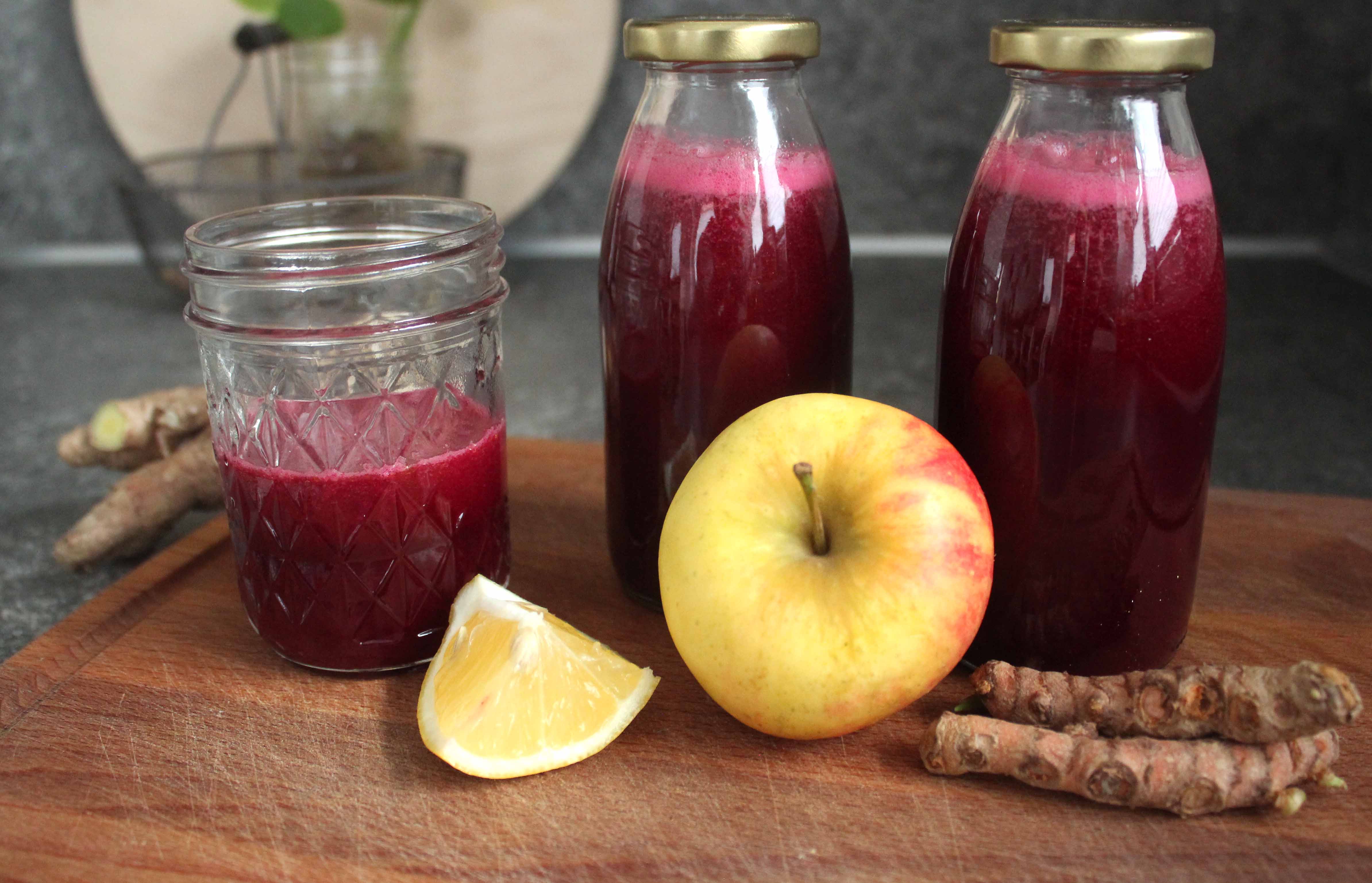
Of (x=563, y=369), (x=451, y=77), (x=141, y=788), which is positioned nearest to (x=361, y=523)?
(x=141, y=788)

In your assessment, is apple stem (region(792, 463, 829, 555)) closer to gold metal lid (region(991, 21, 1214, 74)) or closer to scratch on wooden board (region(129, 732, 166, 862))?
gold metal lid (region(991, 21, 1214, 74))

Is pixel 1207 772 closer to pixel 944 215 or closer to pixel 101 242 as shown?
pixel 944 215

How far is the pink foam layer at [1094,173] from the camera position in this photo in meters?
0.62

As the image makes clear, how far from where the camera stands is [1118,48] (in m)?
0.58

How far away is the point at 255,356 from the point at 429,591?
183 millimetres

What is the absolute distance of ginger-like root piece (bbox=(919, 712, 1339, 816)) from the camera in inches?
23.1

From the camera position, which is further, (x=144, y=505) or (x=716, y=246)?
(x=144, y=505)

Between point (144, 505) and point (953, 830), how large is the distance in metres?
0.69

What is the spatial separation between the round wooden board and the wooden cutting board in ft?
3.04

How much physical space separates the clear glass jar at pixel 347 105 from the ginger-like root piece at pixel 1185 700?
1082mm

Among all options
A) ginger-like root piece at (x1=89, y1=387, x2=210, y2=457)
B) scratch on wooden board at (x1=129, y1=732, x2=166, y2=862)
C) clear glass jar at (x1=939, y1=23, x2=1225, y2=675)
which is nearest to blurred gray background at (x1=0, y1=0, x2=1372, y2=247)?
ginger-like root piece at (x1=89, y1=387, x2=210, y2=457)

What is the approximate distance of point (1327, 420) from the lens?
1.23 metres

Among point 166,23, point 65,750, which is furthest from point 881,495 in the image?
point 166,23

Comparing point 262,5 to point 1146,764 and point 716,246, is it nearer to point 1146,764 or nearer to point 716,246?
point 716,246
